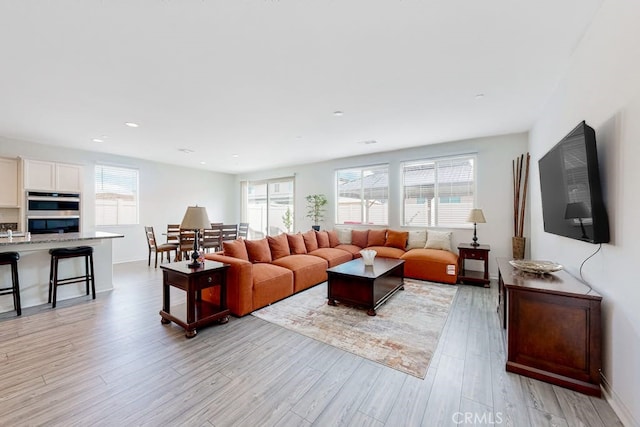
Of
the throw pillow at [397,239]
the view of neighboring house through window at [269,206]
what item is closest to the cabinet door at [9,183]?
the view of neighboring house through window at [269,206]

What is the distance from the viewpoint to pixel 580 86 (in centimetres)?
223

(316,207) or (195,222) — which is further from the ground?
(316,207)

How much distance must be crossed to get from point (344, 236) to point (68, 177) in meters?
5.88

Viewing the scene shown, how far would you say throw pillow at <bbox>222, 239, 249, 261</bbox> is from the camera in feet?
11.5

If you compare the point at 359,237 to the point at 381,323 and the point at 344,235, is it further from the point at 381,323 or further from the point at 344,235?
the point at 381,323

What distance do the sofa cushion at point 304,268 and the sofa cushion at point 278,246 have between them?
0.09 meters

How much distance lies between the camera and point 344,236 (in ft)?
20.3

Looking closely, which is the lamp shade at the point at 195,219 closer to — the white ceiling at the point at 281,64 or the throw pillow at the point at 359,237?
the white ceiling at the point at 281,64

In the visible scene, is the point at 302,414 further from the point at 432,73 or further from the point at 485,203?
the point at 485,203

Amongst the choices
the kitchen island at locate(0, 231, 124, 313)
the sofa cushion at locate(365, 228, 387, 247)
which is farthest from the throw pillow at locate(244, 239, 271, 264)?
the sofa cushion at locate(365, 228, 387, 247)

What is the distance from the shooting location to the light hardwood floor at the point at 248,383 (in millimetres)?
1597

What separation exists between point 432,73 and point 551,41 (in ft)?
2.97

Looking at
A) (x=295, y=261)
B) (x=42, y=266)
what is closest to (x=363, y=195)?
(x=295, y=261)

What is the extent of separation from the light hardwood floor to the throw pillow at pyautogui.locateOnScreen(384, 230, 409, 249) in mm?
2580
